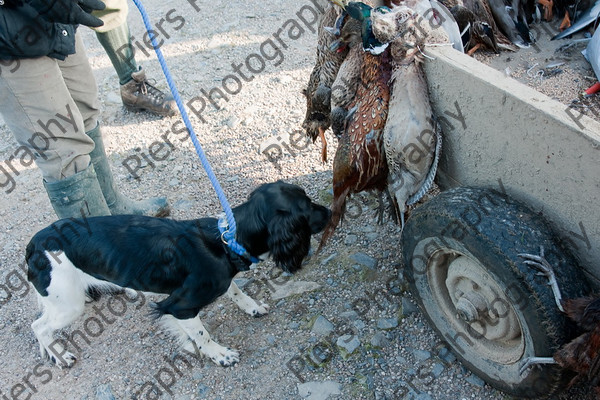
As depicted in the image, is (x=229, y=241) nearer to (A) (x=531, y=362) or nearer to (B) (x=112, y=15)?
(A) (x=531, y=362)

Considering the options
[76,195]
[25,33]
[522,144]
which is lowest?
[76,195]

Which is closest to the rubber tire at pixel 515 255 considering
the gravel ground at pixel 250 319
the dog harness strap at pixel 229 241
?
Answer: the gravel ground at pixel 250 319

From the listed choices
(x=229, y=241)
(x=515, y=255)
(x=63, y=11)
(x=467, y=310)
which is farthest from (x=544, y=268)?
(x=63, y=11)

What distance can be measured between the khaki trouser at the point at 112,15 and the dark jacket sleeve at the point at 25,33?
1.56m

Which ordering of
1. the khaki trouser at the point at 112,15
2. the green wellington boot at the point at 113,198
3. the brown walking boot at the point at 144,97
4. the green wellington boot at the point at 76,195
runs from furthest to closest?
the brown walking boot at the point at 144,97
the khaki trouser at the point at 112,15
the green wellington boot at the point at 113,198
the green wellington boot at the point at 76,195

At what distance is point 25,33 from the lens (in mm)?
2691

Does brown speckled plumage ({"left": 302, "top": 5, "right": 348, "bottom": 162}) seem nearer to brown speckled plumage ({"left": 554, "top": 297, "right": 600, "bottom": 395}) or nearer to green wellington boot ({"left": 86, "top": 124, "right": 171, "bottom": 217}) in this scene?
green wellington boot ({"left": 86, "top": 124, "right": 171, "bottom": 217})

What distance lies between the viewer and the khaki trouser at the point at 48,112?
283 cm

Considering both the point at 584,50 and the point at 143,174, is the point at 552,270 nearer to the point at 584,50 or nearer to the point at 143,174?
the point at 584,50

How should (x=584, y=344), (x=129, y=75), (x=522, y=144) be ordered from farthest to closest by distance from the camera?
(x=129, y=75)
(x=522, y=144)
(x=584, y=344)

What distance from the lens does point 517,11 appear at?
11.5ft

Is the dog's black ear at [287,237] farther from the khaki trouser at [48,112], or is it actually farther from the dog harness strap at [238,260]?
the khaki trouser at [48,112]

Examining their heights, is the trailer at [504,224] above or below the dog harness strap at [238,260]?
above

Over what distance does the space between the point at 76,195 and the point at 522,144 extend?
270 cm
